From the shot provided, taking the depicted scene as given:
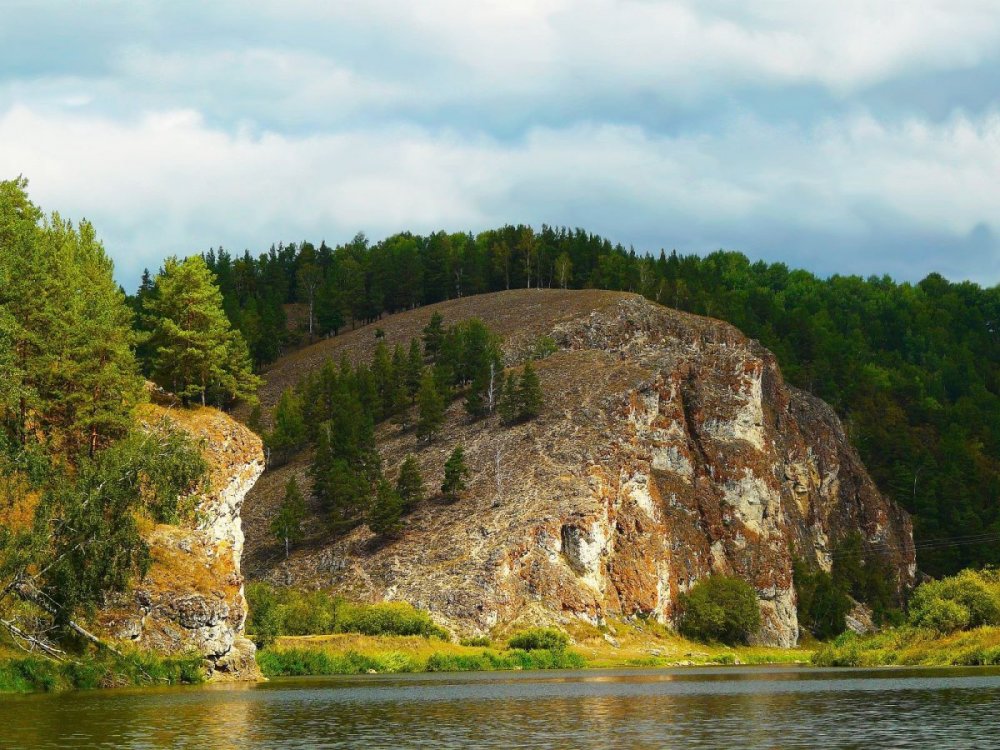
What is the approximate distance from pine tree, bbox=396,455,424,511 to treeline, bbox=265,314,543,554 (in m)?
0.13

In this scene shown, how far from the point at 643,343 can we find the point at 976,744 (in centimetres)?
14547

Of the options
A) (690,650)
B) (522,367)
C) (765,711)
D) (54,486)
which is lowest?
(690,650)

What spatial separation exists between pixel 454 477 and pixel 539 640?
96.1 feet

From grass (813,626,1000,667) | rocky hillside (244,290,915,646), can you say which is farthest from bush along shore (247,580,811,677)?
grass (813,626,1000,667)

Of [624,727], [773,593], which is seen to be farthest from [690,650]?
[624,727]

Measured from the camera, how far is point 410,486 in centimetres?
14838

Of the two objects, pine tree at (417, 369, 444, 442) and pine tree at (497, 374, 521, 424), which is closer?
pine tree at (497, 374, 521, 424)

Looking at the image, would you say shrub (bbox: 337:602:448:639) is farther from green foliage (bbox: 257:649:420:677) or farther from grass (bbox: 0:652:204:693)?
grass (bbox: 0:652:204:693)

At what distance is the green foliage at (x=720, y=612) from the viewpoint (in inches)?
5807

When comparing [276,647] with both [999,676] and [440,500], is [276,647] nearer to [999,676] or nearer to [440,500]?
[440,500]

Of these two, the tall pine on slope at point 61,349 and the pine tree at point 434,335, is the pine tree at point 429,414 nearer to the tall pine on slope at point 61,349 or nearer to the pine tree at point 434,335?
the pine tree at point 434,335

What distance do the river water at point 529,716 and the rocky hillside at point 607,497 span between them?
55928 millimetres

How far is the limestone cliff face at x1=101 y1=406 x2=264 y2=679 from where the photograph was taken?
73.1 meters

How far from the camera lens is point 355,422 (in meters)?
160
